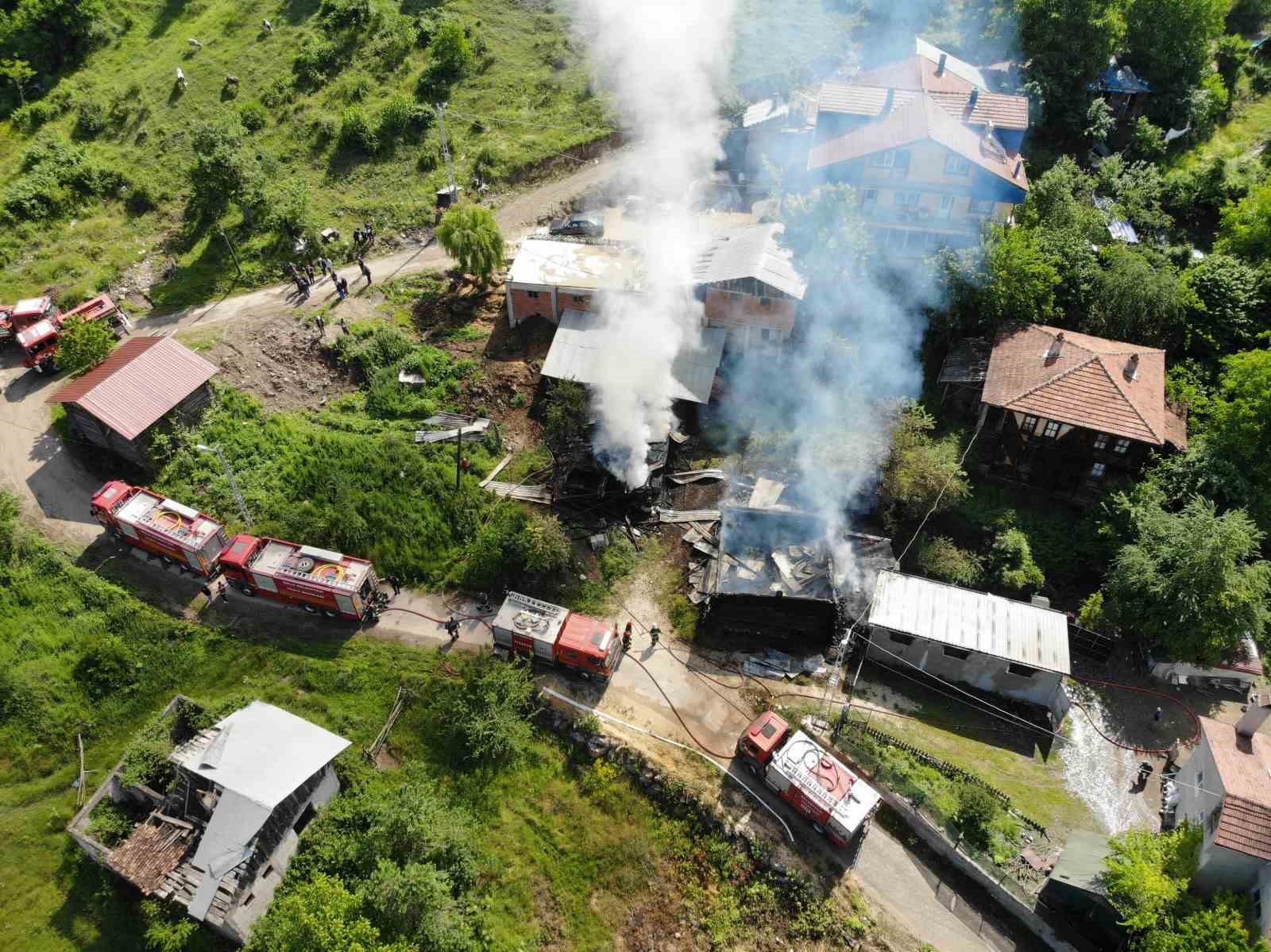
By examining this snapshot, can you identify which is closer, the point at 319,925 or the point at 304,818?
the point at 319,925

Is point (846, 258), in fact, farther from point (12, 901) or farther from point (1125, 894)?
point (12, 901)

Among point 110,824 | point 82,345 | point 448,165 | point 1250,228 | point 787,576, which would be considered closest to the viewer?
point 110,824

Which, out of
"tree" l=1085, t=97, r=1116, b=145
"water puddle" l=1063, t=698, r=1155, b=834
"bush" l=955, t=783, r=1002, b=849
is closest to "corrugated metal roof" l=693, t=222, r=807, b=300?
"water puddle" l=1063, t=698, r=1155, b=834

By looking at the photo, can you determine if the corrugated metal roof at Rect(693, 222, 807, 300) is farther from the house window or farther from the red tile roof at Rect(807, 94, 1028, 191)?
the house window

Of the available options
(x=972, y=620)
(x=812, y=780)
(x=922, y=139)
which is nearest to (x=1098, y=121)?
(x=922, y=139)

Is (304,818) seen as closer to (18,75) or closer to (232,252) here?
(232,252)

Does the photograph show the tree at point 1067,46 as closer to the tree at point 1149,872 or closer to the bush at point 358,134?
the bush at point 358,134
